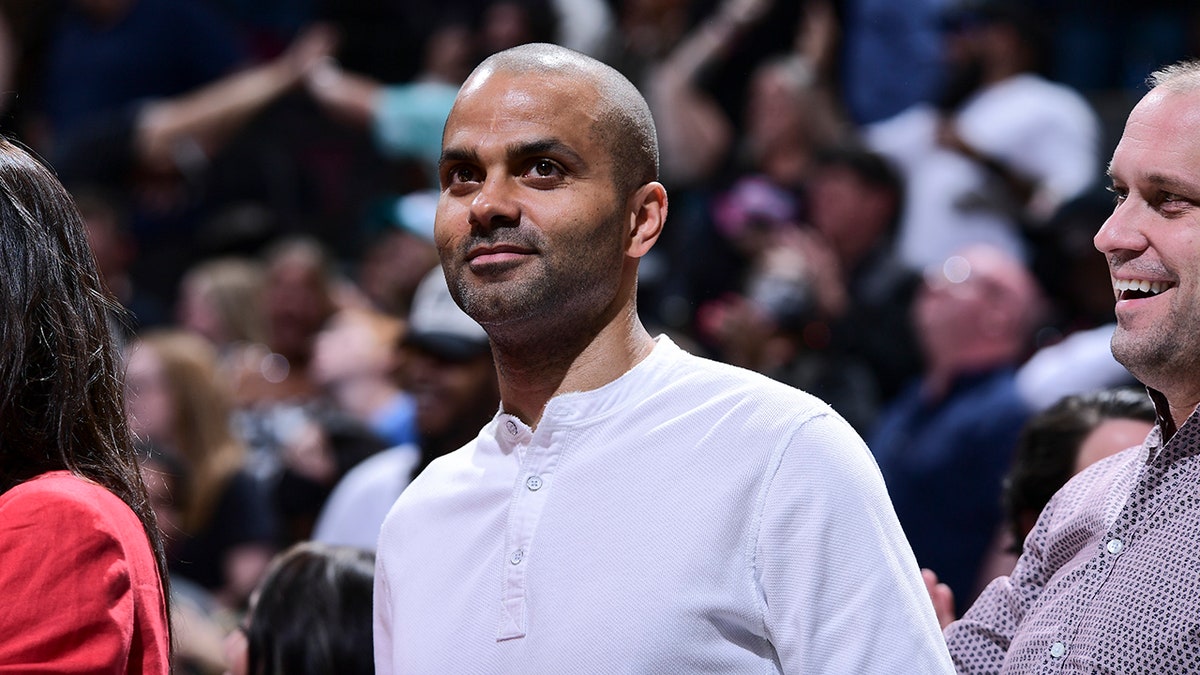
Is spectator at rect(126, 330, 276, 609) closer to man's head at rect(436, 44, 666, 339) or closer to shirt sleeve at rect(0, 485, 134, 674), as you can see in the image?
man's head at rect(436, 44, 666, 339)

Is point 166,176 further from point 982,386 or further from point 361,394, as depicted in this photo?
point 982,386

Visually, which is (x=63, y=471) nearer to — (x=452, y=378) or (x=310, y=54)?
(x=452, y=378)

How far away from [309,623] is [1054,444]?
125 cm

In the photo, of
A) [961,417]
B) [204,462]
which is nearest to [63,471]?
[961,417]

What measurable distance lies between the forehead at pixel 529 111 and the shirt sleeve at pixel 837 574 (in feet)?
1.56

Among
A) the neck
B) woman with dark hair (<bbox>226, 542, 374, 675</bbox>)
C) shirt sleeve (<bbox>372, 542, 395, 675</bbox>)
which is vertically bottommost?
woman with dark hair (<bbox>226, 542, 374, 675</bbox>)

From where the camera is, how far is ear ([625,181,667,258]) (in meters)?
2.01

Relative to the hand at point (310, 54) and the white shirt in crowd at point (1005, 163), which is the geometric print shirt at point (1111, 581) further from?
the hand at point (310, 54)

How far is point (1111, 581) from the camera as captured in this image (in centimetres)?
182

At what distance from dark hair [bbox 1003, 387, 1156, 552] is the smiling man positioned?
62 cm

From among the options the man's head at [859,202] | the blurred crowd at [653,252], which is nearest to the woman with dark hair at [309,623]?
the blurred crowd at [653,252]

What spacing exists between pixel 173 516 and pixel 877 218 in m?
2.57

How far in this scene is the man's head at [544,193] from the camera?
1.92 meters

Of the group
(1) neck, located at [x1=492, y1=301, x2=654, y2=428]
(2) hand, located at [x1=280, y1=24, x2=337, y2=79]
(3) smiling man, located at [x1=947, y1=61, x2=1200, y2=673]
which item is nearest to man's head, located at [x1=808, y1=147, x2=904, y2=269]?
(2) hand, located at [x1=280, y1=24, x2=337, y2=79]
